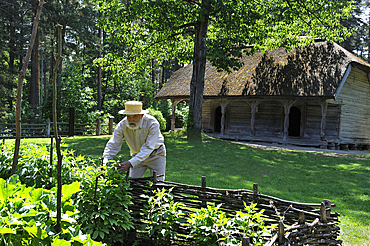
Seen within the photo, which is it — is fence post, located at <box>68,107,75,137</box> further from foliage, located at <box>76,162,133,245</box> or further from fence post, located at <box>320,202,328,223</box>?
fence post, located at <box>320,202,328,223</box>

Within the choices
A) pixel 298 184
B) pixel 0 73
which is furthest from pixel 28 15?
pixel 298 184

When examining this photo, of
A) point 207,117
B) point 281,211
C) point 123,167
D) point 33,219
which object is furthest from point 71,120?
point 33,219

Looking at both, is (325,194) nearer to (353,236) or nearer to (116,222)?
(353,236)

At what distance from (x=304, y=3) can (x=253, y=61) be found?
6.05m

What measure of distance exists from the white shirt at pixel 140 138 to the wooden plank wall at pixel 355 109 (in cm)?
1713

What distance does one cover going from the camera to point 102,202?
332 centimetres

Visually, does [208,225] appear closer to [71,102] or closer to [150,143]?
[150,143]

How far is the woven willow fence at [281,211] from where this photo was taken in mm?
3199

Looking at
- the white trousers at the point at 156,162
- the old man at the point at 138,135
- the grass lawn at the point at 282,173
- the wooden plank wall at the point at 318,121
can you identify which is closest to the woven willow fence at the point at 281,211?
the old man at the point at 138,135

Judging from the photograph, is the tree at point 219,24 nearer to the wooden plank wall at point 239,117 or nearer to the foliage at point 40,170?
the wooden plank wall at point 239,117

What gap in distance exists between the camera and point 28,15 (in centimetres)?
3109

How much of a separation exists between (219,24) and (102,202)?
14.4m

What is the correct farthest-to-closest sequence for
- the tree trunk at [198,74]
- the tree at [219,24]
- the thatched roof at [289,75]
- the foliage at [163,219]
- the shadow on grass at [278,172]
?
the thatched roof at [289,75] → the tree trunk at [198,74] → the tree at [219,24] → the shadow on grass at [278,172] → the foliage at [163,219]

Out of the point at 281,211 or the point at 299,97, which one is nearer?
the point at 281,211
